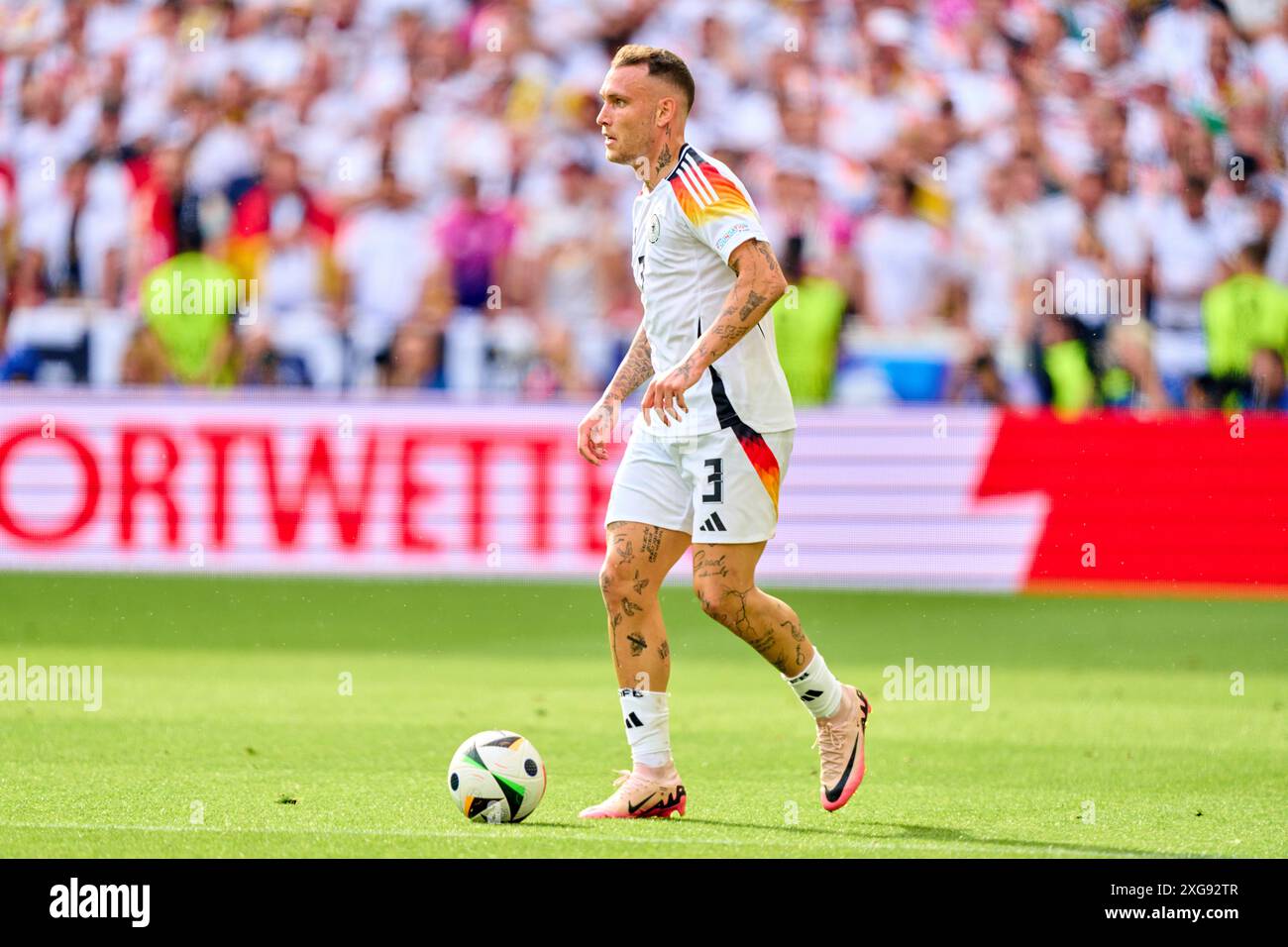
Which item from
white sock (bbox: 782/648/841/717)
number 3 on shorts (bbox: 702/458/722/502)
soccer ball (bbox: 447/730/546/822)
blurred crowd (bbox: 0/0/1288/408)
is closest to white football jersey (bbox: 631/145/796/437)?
number 3 on shorts (bbox: 702/458/722/502)

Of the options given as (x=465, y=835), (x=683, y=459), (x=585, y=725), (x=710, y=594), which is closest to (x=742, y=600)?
(x=710, y=594)

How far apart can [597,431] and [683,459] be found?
359 millimetres

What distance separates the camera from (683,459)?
7.24 meters

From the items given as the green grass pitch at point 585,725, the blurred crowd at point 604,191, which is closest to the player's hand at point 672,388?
the green grass pitch at point 585,725

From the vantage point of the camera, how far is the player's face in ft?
23.5

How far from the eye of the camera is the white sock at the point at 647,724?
7234 millimetres

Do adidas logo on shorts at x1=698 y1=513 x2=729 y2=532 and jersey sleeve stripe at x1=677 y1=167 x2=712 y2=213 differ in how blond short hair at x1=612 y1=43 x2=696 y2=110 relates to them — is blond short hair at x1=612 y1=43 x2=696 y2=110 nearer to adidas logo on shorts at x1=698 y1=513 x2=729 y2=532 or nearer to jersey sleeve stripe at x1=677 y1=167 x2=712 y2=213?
jersey sleeve stripe at x1=677 y1=167 x2=712 y2=213

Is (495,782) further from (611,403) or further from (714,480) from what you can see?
(611,403)

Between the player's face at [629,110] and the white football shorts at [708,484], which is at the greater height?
the player's face at [629,110]

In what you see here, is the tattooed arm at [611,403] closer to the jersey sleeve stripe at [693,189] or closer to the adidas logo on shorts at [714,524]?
the adidas logo on shorts at [714,524]

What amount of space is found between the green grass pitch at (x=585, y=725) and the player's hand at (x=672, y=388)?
138 centimetres

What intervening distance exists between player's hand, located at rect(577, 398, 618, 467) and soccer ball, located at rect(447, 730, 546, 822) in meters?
1.09

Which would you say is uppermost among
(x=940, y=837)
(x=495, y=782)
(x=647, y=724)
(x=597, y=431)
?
(x=597, y=431)
